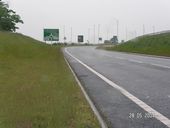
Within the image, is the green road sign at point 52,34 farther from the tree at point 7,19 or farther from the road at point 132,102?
the road at point 132,102

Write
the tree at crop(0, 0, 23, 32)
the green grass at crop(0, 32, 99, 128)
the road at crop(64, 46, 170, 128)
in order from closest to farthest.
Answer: the green grass at crop(0, 32, 99, 128) → the road at crop(64, 46, 170, 128) → the tree at crop(0, 0, 23, 32)

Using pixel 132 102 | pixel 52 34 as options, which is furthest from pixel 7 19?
pixel 132 102

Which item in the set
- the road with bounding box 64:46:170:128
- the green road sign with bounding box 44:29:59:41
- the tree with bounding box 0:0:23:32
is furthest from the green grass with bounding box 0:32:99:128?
the tree with bounding box 0:0:23:32

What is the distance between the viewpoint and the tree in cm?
10619

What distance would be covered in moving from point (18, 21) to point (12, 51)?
191 ft

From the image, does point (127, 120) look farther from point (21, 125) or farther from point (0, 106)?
point (0, 106)

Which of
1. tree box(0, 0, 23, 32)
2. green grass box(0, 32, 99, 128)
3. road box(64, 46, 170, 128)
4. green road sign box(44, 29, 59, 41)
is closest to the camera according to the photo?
green grass box(0, 32, 99, 128)

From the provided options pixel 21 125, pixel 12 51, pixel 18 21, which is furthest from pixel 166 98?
pixel 18 21

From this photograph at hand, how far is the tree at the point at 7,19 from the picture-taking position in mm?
106188

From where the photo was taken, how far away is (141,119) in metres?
10.1

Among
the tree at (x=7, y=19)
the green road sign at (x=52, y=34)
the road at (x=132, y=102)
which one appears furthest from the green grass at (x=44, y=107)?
the tree at (x=7, y=19)

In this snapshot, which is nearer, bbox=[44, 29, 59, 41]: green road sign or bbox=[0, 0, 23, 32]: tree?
bbox=[44, 29, 59, 41]: green road sign

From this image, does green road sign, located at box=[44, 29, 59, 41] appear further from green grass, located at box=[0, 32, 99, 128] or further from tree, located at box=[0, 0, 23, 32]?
green grass, located at box=[0, 32, 99, 128]

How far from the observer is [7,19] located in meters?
107
